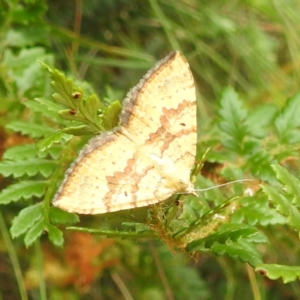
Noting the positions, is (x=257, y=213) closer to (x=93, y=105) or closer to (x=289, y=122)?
(x=289, y=122)

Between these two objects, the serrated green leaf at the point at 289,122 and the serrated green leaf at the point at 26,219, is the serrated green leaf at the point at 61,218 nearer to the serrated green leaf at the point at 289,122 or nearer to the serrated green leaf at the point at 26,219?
the serrated green leaf at the point at 26,219

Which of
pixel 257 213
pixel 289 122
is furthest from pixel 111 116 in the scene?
pixel 289 122

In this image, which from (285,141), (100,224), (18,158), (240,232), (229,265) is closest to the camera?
(240,232)

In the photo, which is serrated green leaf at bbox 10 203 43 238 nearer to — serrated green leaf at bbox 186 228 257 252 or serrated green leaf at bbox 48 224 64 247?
serrated green leaf at bbox 48 224 64 247

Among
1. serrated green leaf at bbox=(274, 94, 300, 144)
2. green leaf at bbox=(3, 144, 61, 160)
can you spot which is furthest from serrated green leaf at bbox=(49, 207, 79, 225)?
serrated green leaf at bbox=(274, 94, 300, 144)

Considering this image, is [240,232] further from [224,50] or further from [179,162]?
[224,50]

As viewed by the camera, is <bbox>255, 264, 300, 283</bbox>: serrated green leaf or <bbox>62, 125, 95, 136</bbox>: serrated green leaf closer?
<bbox>255, 264, 300, 283</bbox>: serrated green leaf

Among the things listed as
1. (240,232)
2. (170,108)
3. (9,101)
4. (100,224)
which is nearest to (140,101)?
(170,108)
